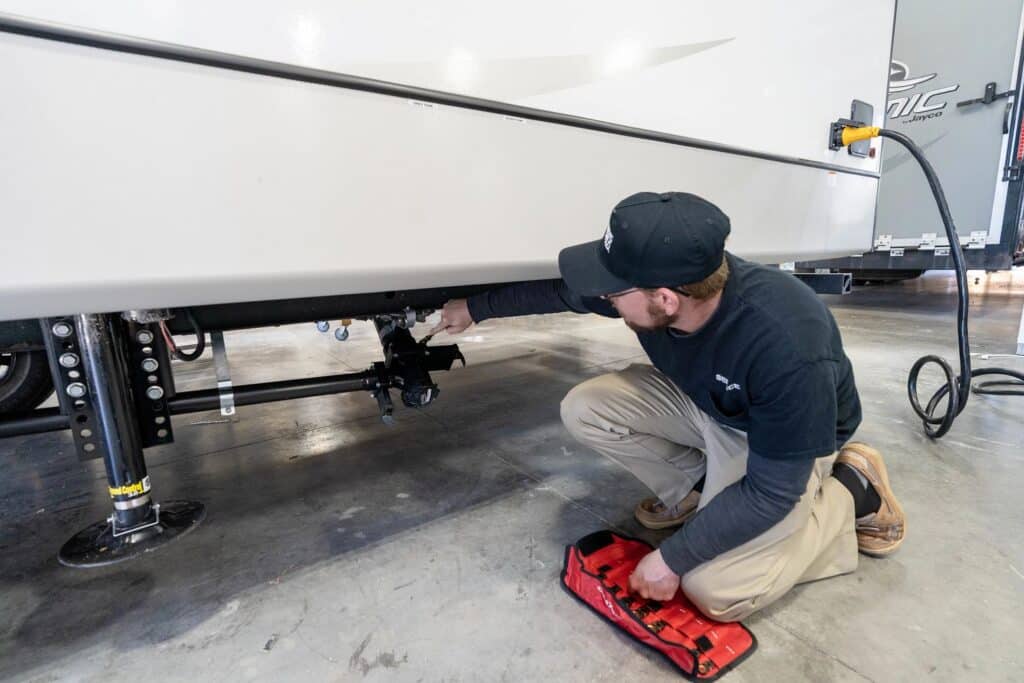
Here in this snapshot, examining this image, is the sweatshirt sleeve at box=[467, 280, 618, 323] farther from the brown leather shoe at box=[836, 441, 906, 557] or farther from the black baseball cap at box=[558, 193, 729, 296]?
the brown leather shoe at box=[836, 441, 906, 557]

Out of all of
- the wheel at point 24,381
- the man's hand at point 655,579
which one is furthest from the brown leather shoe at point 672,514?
the wheel at point 24,381

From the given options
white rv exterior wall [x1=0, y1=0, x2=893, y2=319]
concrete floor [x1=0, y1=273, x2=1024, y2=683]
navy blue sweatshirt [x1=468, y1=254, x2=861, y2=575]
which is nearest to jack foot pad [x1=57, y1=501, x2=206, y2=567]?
concrete floor [x1=0, y1=273, x2=1024, y2=683]

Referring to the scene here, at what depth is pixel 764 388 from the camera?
2.57ft

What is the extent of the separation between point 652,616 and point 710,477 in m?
0.31

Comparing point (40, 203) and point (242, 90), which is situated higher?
point (242, 90)

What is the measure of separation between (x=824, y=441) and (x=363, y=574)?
0.92 metres

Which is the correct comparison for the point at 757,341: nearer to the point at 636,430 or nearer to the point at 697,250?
the point at 697,250

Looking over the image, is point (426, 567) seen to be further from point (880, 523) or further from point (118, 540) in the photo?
point (880, 523)

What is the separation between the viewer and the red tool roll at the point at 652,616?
790mm

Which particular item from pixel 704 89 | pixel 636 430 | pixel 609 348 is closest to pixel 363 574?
pixel 636 430

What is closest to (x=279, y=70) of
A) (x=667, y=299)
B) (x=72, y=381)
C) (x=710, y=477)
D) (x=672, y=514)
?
(x=667, y=299)

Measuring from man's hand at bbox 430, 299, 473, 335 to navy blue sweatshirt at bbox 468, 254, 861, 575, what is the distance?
640 mm

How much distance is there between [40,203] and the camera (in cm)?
59

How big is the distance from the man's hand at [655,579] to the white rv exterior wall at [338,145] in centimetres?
61
